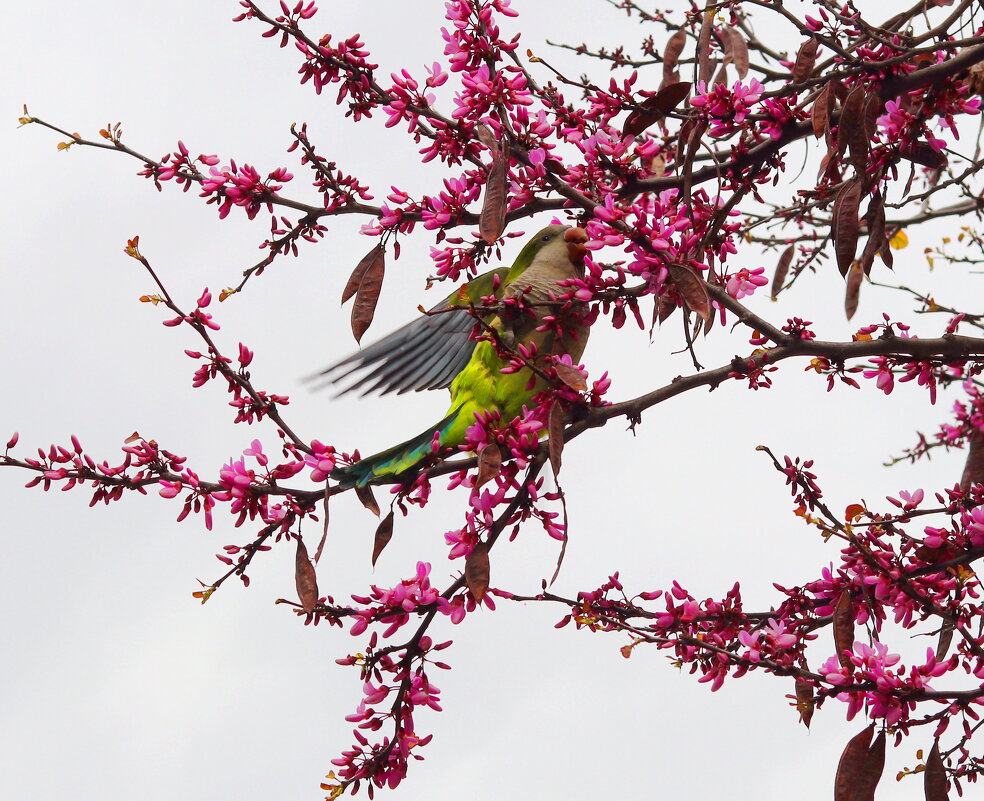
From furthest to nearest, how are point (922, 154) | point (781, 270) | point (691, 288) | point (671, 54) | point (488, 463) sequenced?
point (781, 270), point (671, 54), point (922, 154), point (488, 463), point (691, 288)

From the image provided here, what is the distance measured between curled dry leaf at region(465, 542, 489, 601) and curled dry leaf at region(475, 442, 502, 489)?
22 centimetres

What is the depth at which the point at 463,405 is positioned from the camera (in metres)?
3.35

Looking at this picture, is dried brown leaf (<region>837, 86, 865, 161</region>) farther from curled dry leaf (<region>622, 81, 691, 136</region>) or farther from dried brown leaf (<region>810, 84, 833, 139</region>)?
curled dry leaf (<region>622, 81, 691, 136</region>)

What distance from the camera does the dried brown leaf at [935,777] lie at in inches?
102

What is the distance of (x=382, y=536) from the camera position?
2.73m

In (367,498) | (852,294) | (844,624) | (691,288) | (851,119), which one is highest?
(851,119)

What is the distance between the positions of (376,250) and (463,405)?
826 mm

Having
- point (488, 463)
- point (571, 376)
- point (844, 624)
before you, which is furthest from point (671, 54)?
point (844, 624)

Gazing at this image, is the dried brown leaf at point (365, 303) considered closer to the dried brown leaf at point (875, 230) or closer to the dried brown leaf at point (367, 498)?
the dried brown leaf at point (367, 498)

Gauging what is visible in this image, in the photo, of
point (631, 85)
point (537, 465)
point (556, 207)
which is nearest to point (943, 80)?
point (631, 85)

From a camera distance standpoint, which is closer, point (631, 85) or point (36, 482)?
point (36, 482)

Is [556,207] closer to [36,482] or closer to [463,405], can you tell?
[463,405]

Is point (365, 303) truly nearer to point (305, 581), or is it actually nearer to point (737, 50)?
point (305, 581)

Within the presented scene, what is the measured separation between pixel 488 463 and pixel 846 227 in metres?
1.10
